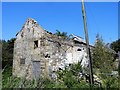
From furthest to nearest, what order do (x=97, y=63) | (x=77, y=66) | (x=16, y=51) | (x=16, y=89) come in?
(x=16, y=51) → (x=97, y=63) → (x=77, y=66) → (x=16, y=89)

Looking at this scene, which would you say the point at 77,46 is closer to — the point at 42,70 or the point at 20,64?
the point at 42,70

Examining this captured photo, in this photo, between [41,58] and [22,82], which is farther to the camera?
[41,58]

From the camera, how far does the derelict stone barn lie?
13016mm

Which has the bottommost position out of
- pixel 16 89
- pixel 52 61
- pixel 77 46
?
pixel 16 89

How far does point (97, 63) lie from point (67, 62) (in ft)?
6.34

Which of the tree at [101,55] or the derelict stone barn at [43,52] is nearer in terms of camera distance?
the tree at [101,55]

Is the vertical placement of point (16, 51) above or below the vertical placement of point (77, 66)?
above

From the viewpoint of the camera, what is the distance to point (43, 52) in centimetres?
1311

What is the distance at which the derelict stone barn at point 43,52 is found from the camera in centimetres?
1302

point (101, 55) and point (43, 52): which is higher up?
point (43, 52)

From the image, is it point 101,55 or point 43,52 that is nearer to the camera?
point 101,55

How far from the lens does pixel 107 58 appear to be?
11961 millimetres

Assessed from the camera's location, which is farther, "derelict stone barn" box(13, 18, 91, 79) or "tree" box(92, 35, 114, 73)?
"derelict stone barn" box(13, 18, 91, 79)

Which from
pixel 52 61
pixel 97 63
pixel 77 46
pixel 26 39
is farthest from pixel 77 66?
pixel 26 39
